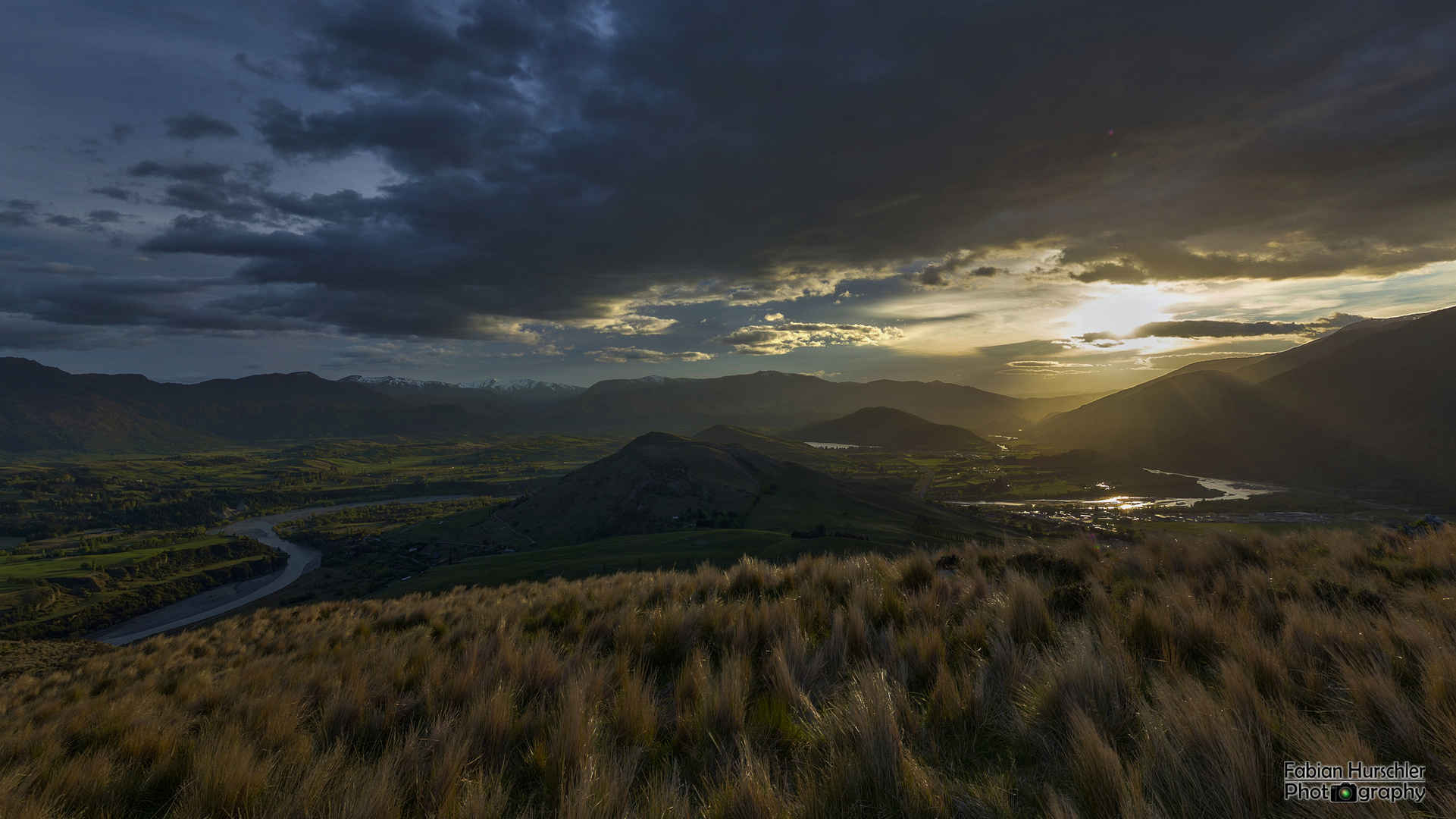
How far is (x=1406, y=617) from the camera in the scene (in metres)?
4.62

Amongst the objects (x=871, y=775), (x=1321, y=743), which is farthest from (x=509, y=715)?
(x=1321, y=743)

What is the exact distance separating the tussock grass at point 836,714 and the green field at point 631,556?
55.3m

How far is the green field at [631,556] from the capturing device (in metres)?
66.8

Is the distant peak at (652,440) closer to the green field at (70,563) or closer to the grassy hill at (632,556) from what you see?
the grassy hill at (632,556)

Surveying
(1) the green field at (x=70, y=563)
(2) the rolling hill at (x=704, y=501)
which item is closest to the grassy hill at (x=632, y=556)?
(2) the rolling hill at (x=704, y=501)

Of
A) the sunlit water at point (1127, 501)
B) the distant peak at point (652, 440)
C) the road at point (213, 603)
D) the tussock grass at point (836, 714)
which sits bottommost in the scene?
the road at point (213, 603)

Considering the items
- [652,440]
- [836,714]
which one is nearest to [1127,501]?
[652,440]

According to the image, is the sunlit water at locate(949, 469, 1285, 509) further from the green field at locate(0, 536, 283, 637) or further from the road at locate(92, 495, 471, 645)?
the green field at locate(0, 536, 283, 637)

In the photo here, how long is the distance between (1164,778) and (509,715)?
425cm

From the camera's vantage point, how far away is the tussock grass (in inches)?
112

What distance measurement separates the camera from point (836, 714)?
3736 mm

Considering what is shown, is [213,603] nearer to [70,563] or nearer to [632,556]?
[70,563]

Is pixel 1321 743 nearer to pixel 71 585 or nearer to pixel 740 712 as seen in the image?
pixel 740 712

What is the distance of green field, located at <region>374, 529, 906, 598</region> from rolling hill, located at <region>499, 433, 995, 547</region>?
19.5 m
